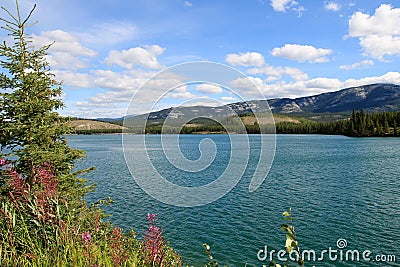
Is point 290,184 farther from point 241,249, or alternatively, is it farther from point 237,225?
point 241,249

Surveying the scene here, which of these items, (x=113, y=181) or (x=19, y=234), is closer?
(x=19, y=234)

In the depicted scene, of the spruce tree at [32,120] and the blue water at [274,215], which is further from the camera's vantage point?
the blue water at [274,215]

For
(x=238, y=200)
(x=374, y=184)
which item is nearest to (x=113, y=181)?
(x=238, y=200)

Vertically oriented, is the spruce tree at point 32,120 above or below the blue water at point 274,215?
above

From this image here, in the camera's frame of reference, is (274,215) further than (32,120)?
Yes

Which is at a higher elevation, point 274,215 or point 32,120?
point 32,120

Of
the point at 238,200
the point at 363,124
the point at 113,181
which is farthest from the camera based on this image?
the point at 363,124

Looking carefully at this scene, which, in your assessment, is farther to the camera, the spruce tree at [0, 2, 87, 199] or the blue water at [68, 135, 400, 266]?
the blue water at [68, 135, 400, 266]

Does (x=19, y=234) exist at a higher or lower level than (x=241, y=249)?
higher

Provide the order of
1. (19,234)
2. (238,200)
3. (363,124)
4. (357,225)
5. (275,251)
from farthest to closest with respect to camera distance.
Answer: (363,124)
(238,200)
(357,225)
(275,251)
(19,234)

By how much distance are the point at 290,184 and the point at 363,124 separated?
423 feet

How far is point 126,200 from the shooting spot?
29.6 m

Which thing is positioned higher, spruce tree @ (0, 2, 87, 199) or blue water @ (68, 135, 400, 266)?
spruce tree @ (0, 2, 87, 199)

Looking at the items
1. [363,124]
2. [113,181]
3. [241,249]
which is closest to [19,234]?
[241,249]
